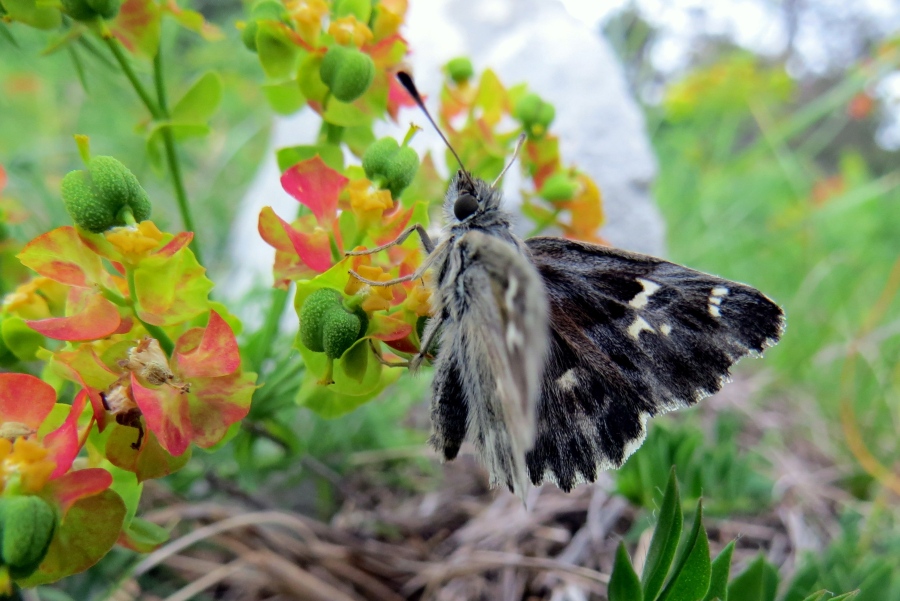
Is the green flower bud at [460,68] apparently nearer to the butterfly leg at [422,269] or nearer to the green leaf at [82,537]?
the butterfly leg at [422,269]

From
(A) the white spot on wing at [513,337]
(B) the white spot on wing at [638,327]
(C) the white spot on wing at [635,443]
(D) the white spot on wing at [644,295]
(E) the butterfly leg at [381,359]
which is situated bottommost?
(C) the white spot on wing at [635,443]

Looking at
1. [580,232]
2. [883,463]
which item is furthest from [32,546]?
[883,463]

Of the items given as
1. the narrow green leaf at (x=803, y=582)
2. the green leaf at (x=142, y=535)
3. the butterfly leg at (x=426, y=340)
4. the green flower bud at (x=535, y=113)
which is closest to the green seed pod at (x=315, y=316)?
the butterfly leg at (x=426, y=340)

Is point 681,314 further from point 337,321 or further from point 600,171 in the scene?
point 600,171

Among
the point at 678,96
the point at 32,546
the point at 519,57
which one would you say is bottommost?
the point at 32,546

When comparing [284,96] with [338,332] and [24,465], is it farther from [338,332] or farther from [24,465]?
[24,465]

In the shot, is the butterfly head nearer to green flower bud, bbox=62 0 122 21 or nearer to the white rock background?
green flower bud, bbox=62 0 122 21
